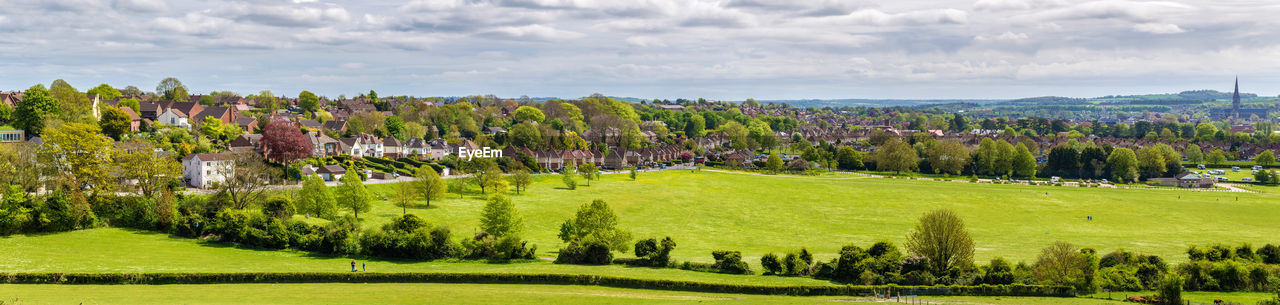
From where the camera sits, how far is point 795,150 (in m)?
156

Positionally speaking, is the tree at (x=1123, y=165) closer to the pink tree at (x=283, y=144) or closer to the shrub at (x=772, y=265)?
the shrub at (x=772, y=265)

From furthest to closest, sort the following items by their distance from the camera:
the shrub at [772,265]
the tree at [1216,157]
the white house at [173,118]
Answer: the tree at [1216,157], the white house at [173,118], the shrub at [772,265]

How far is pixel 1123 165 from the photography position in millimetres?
115250

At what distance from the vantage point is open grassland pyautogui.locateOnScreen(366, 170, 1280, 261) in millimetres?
55625

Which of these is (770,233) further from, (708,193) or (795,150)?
(795,150)

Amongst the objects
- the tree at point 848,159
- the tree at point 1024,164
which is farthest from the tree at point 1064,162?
the tree at point 848,159

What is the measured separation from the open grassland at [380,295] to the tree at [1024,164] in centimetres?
9343

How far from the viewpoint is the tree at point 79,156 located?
53375 millimetres

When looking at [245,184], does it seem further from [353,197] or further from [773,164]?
[773,164]

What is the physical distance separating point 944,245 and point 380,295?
27.3 meters

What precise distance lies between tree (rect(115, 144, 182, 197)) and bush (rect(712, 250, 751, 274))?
40152mm

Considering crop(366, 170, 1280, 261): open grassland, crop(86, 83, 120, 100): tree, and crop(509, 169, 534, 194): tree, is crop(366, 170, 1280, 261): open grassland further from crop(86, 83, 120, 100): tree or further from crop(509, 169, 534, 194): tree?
crop(86, 83, 120, 100): tree

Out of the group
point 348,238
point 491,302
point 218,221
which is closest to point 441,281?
point 491,302

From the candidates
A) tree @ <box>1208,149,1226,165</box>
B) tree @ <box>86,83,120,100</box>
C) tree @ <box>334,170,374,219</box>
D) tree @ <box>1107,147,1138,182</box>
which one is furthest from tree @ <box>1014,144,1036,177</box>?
tree @ <box>86,83,120,100</box>
